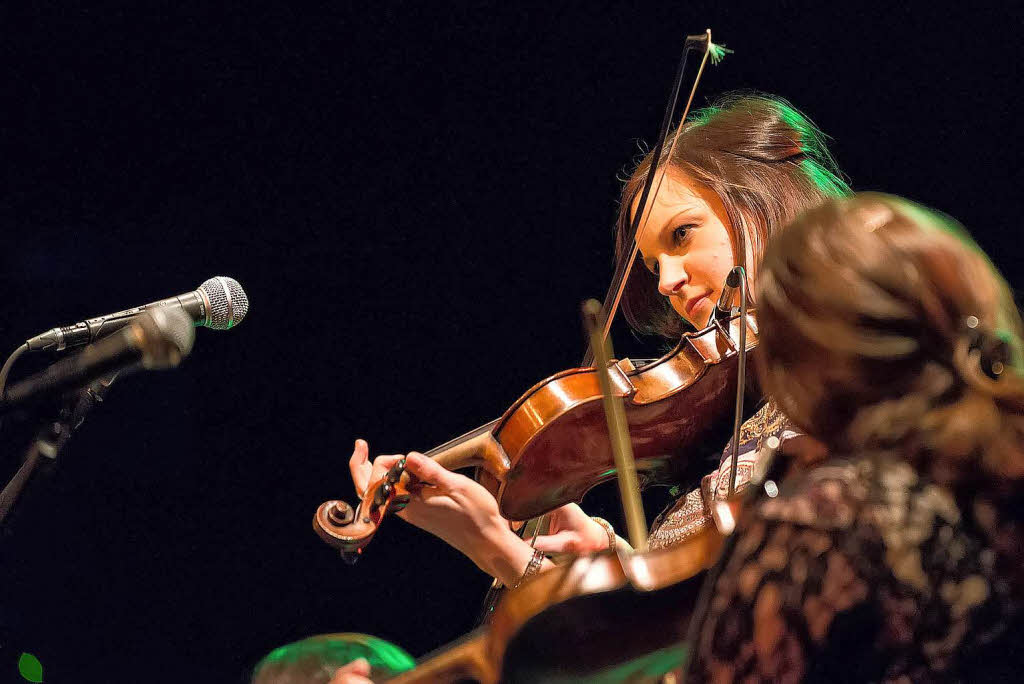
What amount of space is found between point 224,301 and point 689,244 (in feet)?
2.75

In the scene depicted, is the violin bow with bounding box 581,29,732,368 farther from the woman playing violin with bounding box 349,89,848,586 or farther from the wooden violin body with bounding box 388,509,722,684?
the wooden violin body with bounding box 388,509,722,684

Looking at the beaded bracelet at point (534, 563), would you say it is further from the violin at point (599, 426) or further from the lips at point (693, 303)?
the lips at point (693, 303)

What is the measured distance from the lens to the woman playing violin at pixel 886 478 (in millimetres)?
809

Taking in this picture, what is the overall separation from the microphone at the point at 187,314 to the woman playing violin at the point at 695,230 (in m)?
0.32

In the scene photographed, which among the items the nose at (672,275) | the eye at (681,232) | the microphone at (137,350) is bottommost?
the nose at (672,275)

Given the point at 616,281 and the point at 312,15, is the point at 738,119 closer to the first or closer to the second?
the point at 616,281

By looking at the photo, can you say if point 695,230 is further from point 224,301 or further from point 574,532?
point 224,301

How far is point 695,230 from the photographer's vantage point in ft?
6.06

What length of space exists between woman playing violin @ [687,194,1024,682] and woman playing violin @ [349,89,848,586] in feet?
2.41

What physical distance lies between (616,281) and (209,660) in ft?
4.96

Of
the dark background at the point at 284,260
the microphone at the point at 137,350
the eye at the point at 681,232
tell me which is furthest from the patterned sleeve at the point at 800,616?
the dark background at the point at 284,260

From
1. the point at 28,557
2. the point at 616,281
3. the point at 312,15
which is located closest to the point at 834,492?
the point at 616,281

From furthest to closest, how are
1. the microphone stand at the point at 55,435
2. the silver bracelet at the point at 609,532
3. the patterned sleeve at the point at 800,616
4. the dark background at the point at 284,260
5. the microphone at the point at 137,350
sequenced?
the dark background at the point at 284,260 < the silver bracelet at the point at 609,532 < the microphone stand at the point at 55,435 < the microphone at the point at 137,350 < the patterned sleeve at the point at 800,616

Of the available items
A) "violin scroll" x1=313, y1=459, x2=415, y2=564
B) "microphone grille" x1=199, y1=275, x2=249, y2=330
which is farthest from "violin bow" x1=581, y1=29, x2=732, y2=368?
"microphone grille" x1=199, y1=275, x2=249, y2=330
